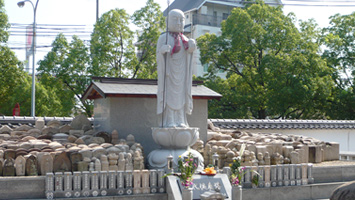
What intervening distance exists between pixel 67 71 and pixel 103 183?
13402 mm

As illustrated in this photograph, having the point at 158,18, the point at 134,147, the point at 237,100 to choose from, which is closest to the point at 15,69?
the point at 158,18

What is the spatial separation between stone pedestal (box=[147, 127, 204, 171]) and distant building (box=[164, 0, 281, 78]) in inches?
1032

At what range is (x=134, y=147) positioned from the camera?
37.0 ft

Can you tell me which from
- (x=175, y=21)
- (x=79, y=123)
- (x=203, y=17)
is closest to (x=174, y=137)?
(x=175, y=21)

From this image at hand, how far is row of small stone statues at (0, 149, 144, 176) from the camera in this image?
950 centimetres

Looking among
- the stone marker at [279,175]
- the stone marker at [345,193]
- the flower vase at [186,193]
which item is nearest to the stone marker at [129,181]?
the flower vase at [186,193]

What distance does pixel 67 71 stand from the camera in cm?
2219

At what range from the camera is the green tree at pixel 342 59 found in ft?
83.3

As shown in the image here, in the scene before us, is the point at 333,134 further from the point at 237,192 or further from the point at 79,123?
the point at 237,192

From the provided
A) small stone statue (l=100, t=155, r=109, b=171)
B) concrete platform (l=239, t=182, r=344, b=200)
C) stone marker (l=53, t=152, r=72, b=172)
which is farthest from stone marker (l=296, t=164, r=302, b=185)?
stone marker (l=53, t=152, r=72, b=172)

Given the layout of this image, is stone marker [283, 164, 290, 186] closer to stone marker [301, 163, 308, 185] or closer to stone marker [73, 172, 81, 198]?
stone marker [301, 163, 308, 185]

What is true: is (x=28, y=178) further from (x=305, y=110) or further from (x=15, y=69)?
(x=305, y=110)

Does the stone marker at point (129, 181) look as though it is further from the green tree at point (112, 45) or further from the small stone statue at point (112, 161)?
the green tree at point (112, 45)

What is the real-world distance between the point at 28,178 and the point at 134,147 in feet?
9.31
